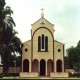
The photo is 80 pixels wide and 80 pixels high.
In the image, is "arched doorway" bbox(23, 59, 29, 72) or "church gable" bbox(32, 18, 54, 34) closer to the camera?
"arched doorway" bbox(23, 59, 29, 72)

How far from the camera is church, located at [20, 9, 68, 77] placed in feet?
200

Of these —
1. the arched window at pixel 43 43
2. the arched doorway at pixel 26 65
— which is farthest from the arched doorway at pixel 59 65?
the arched doorway at pixel 26 65

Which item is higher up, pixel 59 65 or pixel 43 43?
pixel 43 43

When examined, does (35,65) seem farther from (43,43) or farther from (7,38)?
(7,38)

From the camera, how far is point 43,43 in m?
61.9

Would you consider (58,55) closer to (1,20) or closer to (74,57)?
(74,57)

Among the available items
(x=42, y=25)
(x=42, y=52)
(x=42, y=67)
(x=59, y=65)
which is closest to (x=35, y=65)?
(x=42, y=67)

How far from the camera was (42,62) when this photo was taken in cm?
6169

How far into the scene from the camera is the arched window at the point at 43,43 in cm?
6169

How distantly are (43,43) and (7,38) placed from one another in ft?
39.6

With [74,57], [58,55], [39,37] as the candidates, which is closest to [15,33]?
[39,37]

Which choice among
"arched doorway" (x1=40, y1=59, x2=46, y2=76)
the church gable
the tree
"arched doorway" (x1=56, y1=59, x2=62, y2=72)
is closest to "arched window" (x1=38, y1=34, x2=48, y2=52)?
the church gable

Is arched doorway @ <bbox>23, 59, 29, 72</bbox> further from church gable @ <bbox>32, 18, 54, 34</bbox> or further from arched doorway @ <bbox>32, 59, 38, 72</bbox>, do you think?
church gable @ <bbox>32, 18, 54, 34</bbox>

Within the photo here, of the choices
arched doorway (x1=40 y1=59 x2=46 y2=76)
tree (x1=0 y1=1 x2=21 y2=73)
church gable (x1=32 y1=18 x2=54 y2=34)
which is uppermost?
church gable (x1=32 y1=18 x2=54 y2=34)
